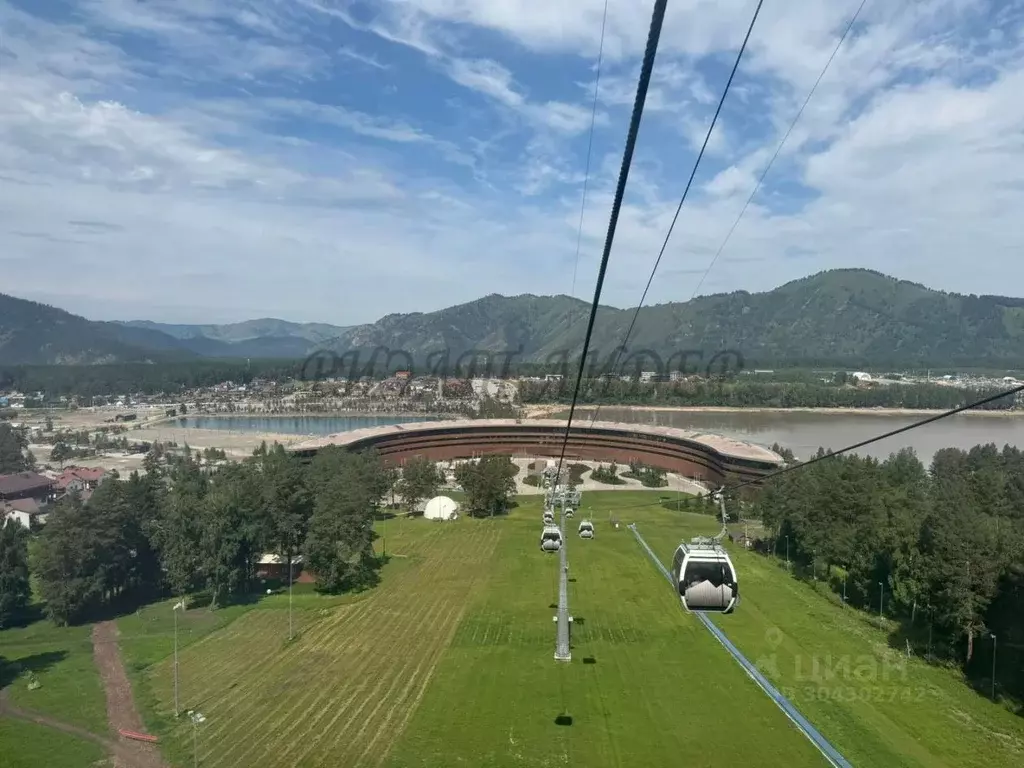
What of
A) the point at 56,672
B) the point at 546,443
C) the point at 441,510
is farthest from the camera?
the point at 546,443

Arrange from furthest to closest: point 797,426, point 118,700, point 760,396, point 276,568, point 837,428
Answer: point 760,396 < point 797,426 < point 837,428 < point 276,568 < point 118,700

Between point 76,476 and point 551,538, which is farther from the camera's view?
point 76,476

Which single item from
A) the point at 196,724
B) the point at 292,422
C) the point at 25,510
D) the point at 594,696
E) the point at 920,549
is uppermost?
the point at 920,549

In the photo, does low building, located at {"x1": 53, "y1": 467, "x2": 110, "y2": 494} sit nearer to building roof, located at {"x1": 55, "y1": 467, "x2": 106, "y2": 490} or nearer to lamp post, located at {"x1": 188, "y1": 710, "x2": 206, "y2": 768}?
building roof, located at {"x1": 55, "y1": 467, "x2": 106, "y2": 490}

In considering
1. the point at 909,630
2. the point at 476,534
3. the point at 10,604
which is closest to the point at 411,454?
the point at 476,534

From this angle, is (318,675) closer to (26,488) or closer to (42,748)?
(42,748)

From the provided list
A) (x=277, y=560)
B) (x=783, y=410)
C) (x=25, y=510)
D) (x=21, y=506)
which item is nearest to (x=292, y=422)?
(x=21, y=506)
